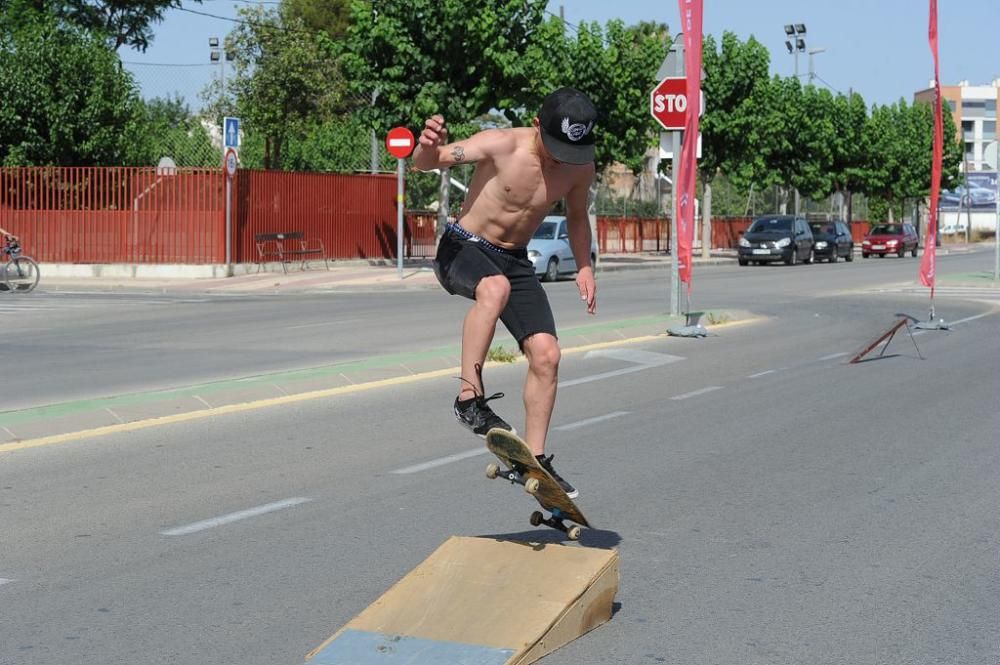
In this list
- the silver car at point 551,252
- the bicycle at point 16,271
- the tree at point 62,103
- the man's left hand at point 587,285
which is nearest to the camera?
the man's left hand at point 587,285

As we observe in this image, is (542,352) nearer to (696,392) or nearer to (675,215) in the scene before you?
(696,392)

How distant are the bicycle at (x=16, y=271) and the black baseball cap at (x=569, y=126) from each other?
22.9m

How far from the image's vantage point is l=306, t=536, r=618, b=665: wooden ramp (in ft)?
14.5

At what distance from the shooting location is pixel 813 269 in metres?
43.5

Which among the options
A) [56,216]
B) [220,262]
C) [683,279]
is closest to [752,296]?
[683,279]

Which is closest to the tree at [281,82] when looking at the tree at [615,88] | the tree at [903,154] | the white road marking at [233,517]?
the tree at [615,88]

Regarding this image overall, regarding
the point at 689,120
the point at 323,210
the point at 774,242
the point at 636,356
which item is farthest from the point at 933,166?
the point at 774,242

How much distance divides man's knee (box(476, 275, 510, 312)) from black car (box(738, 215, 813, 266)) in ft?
139

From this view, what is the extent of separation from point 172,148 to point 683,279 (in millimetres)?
35567

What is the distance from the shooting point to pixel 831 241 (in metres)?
52.5

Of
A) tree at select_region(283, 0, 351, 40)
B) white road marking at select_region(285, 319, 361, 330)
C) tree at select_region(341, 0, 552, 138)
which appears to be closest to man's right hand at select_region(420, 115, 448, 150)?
white road marking at select_region(285, 319, 361, 330)

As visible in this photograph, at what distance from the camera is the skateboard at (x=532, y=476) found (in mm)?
5316

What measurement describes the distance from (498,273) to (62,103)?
31.6 m

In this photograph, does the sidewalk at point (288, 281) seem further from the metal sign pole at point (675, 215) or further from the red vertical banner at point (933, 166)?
the red vertical banner at point (933, 166)
